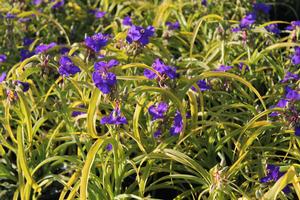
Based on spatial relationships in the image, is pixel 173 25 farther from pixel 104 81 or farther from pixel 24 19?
pixel 104 81

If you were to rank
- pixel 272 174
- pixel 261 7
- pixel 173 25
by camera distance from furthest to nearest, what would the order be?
pixel 261 7, pixel 173 25, pixel 272 174

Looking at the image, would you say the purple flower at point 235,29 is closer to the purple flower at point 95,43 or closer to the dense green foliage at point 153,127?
the dense green foliage at point 153,127

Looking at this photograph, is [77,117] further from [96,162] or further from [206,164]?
[206,164]

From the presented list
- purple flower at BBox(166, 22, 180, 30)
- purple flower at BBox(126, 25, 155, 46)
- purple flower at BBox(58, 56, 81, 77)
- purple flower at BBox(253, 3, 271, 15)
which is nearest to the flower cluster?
purple flower at BBox(126, 25, 155, 46)

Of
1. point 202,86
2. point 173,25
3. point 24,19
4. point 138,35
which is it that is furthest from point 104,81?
point 24,19

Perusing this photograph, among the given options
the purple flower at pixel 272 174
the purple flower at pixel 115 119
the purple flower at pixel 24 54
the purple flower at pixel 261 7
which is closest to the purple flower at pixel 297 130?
the purple flower at pixel 272 174
